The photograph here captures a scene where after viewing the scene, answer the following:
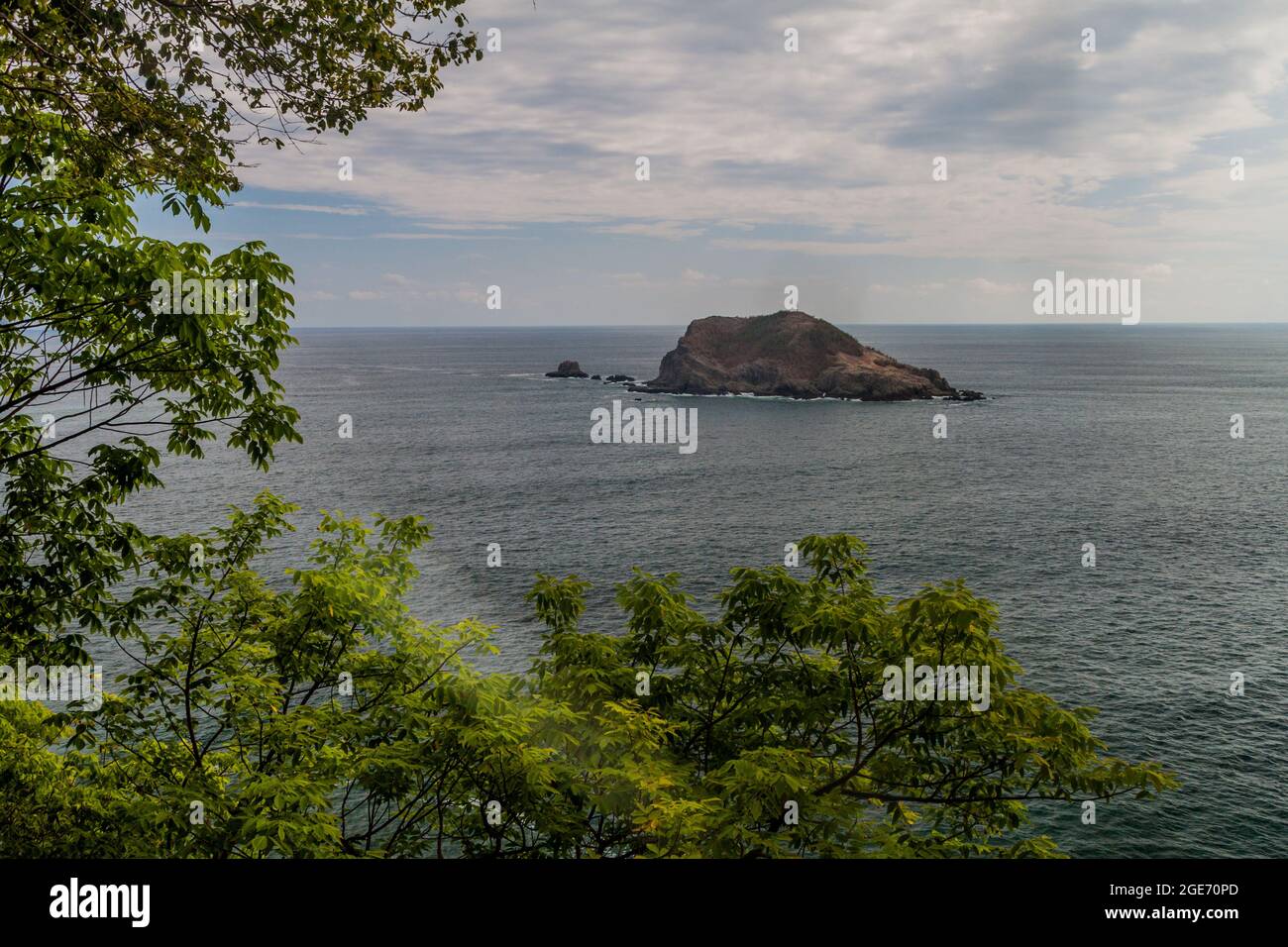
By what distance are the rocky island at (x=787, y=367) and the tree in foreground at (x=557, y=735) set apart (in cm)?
15826

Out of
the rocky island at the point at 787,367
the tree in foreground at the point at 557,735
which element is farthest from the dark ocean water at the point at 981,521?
the tree in foreground at the point at 557,735

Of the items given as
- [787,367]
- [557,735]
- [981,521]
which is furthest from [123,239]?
[787,367]

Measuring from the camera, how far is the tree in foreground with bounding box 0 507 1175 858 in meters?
10.6

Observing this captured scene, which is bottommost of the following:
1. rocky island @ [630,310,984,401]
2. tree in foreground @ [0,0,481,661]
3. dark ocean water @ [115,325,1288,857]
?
dark ocean water @ [115,325,1288,857]

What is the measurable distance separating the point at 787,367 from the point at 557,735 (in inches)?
6834

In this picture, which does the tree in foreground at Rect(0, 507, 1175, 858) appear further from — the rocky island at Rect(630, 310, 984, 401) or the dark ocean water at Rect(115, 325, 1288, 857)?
the rocky island at Rect(630, 310, 984, 401)

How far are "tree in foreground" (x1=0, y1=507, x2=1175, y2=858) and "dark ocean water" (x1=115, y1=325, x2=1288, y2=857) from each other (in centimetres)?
2382

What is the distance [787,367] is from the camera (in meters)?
181

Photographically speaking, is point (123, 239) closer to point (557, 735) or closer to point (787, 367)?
point (557, 735)

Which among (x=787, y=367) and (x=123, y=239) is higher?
(x=787, y=367)

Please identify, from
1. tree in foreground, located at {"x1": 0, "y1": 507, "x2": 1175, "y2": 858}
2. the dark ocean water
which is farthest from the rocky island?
tree in foreground, located at {"x1": 0, "y1": 507, "x2": 1175, "y2": 858}

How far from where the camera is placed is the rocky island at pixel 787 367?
550ft

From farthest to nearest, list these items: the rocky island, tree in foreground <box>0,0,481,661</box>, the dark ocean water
→ the rocky island → the dark ocean water → tree in foreground <box>0,0,481,661</box>
